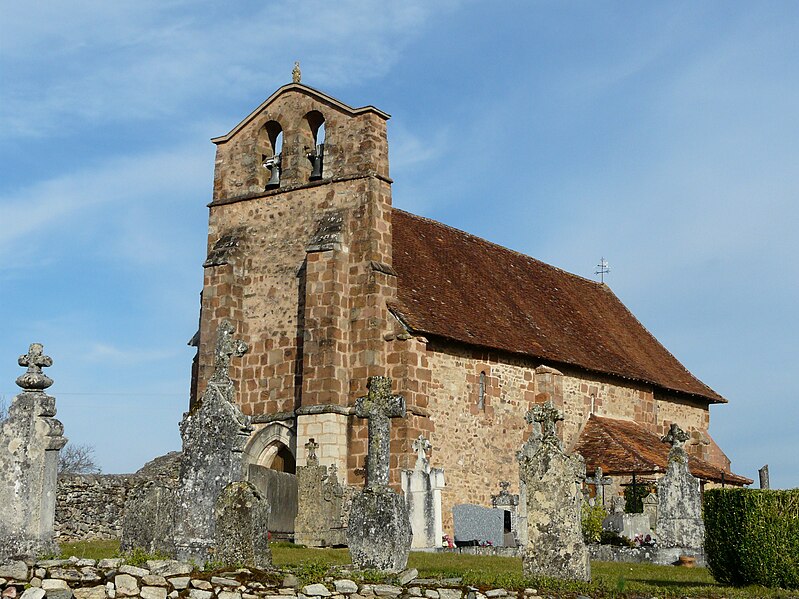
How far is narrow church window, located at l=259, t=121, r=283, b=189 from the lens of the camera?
95.9 ft

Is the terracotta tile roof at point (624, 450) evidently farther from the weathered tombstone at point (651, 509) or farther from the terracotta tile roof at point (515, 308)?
the weathered tombstone at point (651, 509)

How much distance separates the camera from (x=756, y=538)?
14727 millimetres

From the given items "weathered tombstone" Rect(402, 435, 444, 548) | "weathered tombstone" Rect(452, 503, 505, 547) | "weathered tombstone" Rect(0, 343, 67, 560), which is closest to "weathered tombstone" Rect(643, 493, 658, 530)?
"weathered tombstone" Rect(452, 503, 505, 547)

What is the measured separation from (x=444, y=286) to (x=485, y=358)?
93.1 inches

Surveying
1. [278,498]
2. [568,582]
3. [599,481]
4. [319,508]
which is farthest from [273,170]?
[568,582]

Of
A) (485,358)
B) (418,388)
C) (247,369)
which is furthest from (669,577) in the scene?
(247,369)

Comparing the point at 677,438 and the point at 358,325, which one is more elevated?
the point at 358,325

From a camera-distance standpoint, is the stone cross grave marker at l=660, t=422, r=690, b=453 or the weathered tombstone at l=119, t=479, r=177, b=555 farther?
the stone cross grave marker at l=660, t=422, r=690, b=453

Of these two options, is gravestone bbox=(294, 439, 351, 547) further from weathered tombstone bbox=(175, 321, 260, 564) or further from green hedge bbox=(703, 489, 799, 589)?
green hedge bbox=(703, 489, 799, 589)

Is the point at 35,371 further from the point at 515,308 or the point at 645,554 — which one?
the point at 515,308

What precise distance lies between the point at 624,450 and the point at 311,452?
915 cm

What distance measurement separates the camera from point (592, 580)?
14.3 m

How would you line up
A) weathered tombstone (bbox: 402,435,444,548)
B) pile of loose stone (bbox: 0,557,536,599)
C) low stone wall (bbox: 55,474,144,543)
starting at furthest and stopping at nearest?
low stone wall (bbox: 55,474,144,543), weathered tombstone (bbox: 402,435,444,548), pile of loose stone (bbox: 0,557,536,599)

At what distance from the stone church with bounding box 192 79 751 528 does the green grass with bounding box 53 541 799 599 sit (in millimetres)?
7735
